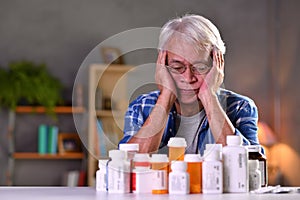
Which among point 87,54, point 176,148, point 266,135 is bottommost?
point 176,148

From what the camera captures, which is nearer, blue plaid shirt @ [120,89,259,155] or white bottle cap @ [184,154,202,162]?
white bottle cap @ [184,154,202,162]

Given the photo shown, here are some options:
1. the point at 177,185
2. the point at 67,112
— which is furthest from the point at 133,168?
the point at 67,112

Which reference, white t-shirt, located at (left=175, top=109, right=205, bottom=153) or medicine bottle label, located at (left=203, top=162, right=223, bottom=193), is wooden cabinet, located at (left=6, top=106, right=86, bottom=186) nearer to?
white t-shirt, located at (left=175, top=109, right=205, bottom=153)

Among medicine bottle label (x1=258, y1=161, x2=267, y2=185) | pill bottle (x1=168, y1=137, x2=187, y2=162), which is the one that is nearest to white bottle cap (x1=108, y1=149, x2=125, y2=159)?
pill bottle (x1=168, y1=137, x2=187, y2=162)

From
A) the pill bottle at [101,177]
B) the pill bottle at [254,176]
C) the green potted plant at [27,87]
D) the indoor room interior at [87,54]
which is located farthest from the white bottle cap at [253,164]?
the green potted plant at [27,87]

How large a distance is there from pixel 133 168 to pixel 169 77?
240 mm

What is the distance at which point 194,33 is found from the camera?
1453 mm

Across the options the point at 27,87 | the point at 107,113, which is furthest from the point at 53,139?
the point at 107,113

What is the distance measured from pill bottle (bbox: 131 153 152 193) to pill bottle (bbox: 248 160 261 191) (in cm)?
22

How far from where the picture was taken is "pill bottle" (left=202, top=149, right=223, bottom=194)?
129cm

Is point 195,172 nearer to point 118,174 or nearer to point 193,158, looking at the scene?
point 193,158

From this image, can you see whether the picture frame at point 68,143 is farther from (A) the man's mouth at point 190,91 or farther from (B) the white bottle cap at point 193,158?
(B) the white bottle cap at point 193,158

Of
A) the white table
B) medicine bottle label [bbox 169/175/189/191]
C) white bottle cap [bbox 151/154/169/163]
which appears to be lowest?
the white table

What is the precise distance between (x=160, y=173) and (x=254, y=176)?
0.70ft
